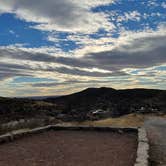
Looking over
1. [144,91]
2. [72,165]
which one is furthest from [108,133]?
[144,91]

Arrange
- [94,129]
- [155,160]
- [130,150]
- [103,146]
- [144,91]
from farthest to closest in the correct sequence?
[144,91] < [94,129] < [103,146] < [130,150] < [155,160]

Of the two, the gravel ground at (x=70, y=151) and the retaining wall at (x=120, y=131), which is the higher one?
the retaining wall at (x=120, y=131)

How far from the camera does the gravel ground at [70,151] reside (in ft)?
33.1

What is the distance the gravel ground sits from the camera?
33.1 ft

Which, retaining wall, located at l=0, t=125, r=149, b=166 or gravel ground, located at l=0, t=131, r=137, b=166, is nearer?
retaining wall, located at l=0, t=125, r=149, b=166

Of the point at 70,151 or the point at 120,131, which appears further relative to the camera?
the point at 120,131

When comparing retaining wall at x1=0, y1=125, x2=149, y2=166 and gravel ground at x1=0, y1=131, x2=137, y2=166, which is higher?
retaining wall at x1=0, y1=125, x2=149, y2=166

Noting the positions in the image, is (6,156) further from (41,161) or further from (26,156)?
(41,161)

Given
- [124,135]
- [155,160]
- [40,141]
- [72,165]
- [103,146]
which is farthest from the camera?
[124,135]

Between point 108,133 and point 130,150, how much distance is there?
5.38m

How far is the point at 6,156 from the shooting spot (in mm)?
11000

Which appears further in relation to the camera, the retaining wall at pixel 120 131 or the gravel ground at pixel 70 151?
the gravel ground at pixel 70 151

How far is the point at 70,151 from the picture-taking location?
1180cm

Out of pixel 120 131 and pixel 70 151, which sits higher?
pixel 120 131
